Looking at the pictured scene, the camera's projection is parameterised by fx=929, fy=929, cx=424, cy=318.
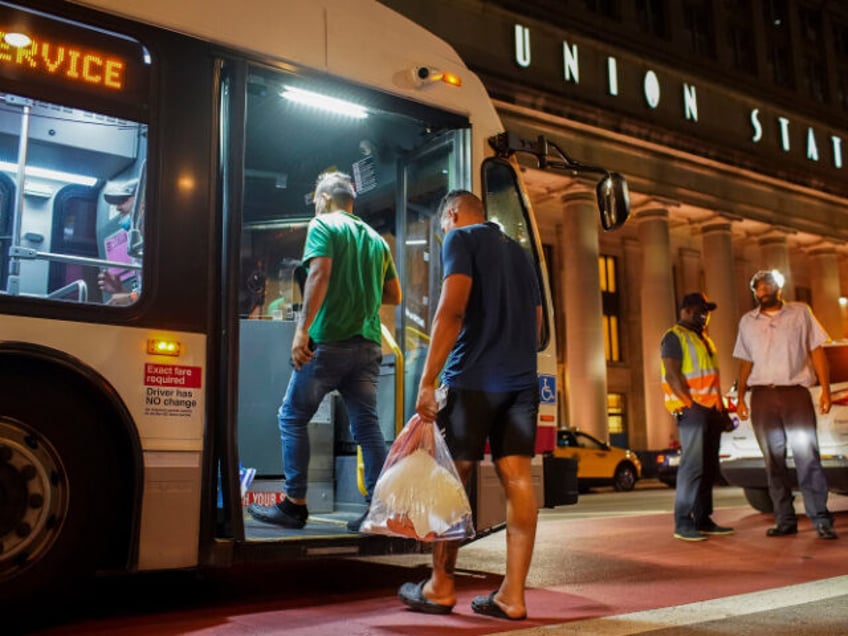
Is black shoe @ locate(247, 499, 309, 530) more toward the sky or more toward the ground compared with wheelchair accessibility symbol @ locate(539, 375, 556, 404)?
more toward the ground

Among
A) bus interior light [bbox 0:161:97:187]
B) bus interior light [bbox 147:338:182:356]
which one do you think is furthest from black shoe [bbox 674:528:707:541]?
bus interior light [bbox 0:161:97:187]

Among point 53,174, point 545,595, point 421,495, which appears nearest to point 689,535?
point 545,595

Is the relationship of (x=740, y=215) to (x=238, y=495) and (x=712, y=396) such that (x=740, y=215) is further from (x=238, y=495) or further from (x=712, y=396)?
(x=238, y=495)

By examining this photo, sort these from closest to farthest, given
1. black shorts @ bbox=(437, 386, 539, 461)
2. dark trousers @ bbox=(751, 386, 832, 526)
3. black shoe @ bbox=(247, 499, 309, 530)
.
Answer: black shorts @ bbox=(437, 386, 539, 461), black shoe @ bbox=(247, 499, 309, 530), dark trousers @ bbox=(751, 386, 832, 526)

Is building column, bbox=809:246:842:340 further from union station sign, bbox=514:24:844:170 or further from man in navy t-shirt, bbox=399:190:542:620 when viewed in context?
man in navy t-shirt, bbox=399:190:542:620

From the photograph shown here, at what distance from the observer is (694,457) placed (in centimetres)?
721

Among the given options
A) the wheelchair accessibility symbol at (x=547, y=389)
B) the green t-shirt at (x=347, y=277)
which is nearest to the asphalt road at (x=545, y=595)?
the wheelchair accessibility symbol at (x=547, y=389)

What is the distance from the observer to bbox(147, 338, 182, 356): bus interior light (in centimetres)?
415

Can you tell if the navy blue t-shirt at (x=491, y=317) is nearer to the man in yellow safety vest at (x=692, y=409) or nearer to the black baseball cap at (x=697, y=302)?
the man in yellow safety vest at (x=692, y=409)

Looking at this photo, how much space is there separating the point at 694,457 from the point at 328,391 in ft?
11.1

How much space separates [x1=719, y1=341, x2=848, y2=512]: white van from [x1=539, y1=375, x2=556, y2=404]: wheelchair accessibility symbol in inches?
114

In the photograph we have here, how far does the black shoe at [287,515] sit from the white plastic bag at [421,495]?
107 centimetres

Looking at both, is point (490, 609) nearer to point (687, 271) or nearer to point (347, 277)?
→ point (347, 277)

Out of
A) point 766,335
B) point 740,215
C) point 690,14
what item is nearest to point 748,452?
point 766,335
